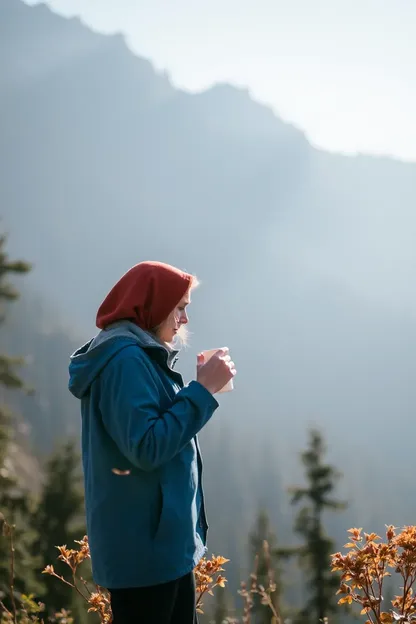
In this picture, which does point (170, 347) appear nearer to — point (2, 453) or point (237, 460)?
point (2, 453)

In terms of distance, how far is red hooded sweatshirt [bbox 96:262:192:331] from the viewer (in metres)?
1.98

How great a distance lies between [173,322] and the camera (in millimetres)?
2072

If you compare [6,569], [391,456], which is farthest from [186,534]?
[391,456]

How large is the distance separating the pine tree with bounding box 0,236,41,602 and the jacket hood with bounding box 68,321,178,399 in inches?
369

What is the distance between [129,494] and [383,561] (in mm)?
1120

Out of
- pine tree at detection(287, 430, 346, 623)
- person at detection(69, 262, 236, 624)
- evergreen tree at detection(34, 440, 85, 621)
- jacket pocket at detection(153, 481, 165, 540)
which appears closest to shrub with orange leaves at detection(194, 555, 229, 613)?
person at detection(69, 262, 236, 624)

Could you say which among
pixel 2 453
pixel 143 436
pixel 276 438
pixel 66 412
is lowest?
pixel 276 438

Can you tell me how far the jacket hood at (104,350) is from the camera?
6.17 ft

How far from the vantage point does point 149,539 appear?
1822mm

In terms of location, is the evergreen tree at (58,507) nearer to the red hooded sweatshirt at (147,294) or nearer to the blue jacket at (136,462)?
the blue jacket at (136,462)

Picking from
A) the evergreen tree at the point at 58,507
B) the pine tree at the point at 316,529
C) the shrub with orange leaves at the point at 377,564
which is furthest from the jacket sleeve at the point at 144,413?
the evergreen tree at the point at 58,507

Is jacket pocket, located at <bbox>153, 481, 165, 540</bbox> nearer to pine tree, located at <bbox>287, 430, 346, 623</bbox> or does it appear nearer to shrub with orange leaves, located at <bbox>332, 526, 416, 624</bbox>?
shrub with orange leaves, located at <bbox>332, 526, 416, 624</bbox>

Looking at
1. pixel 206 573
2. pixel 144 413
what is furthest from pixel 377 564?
pixel 144 413

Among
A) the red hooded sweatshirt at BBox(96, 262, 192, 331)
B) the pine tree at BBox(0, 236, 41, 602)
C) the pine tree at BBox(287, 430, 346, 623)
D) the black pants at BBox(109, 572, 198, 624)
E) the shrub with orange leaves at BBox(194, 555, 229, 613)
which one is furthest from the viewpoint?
the pine tree at BBox(287, 430, 346, 623)
